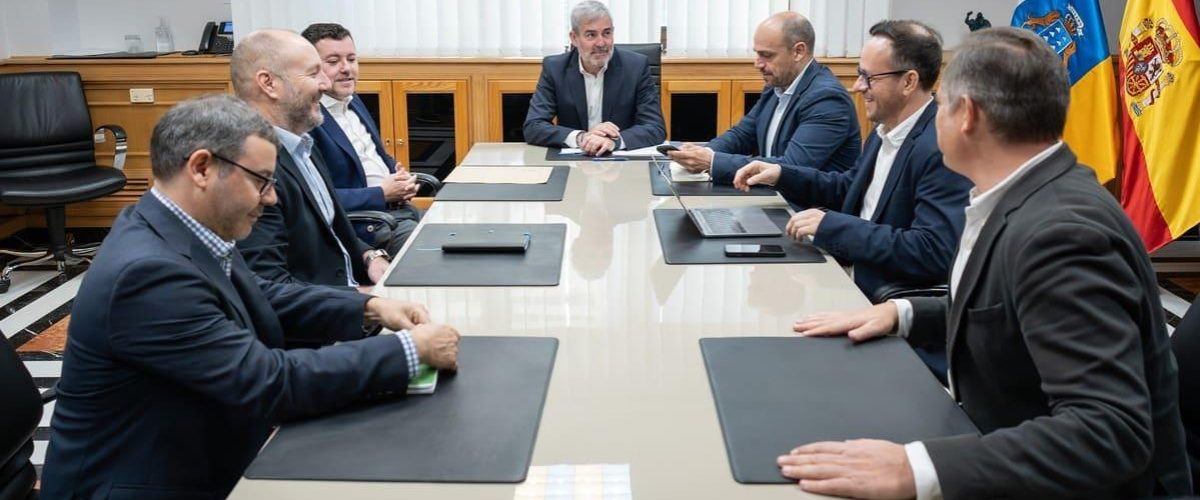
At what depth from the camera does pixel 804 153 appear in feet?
10.9

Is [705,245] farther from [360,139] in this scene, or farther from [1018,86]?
[360,139]

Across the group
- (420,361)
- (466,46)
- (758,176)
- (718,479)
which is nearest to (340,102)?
(758,176)

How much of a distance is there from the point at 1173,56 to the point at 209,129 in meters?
3.92

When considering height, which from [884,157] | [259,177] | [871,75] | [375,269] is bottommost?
[375,269]

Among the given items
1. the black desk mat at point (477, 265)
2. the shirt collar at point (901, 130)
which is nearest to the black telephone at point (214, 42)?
the black desk mat at point (477, 265)

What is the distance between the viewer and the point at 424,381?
1.56m

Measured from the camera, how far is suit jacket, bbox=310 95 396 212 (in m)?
3.31

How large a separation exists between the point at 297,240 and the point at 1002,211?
1698mm

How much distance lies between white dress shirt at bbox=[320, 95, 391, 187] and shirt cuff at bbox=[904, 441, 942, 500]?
107 inches

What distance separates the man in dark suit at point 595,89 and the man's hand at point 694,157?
0.88 metres

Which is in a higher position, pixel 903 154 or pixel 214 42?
pixel 214 42

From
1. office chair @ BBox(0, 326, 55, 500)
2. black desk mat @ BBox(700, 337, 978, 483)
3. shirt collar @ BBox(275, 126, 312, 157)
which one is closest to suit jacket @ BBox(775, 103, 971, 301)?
black desk mat @ BBox(700, 337, 978, 483)

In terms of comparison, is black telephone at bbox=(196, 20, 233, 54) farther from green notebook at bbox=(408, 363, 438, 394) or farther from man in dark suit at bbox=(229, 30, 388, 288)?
green notebook at bbox=(408, 363, 438, 394)

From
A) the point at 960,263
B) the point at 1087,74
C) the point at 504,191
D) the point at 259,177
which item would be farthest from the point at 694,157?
the point at 1087,74
